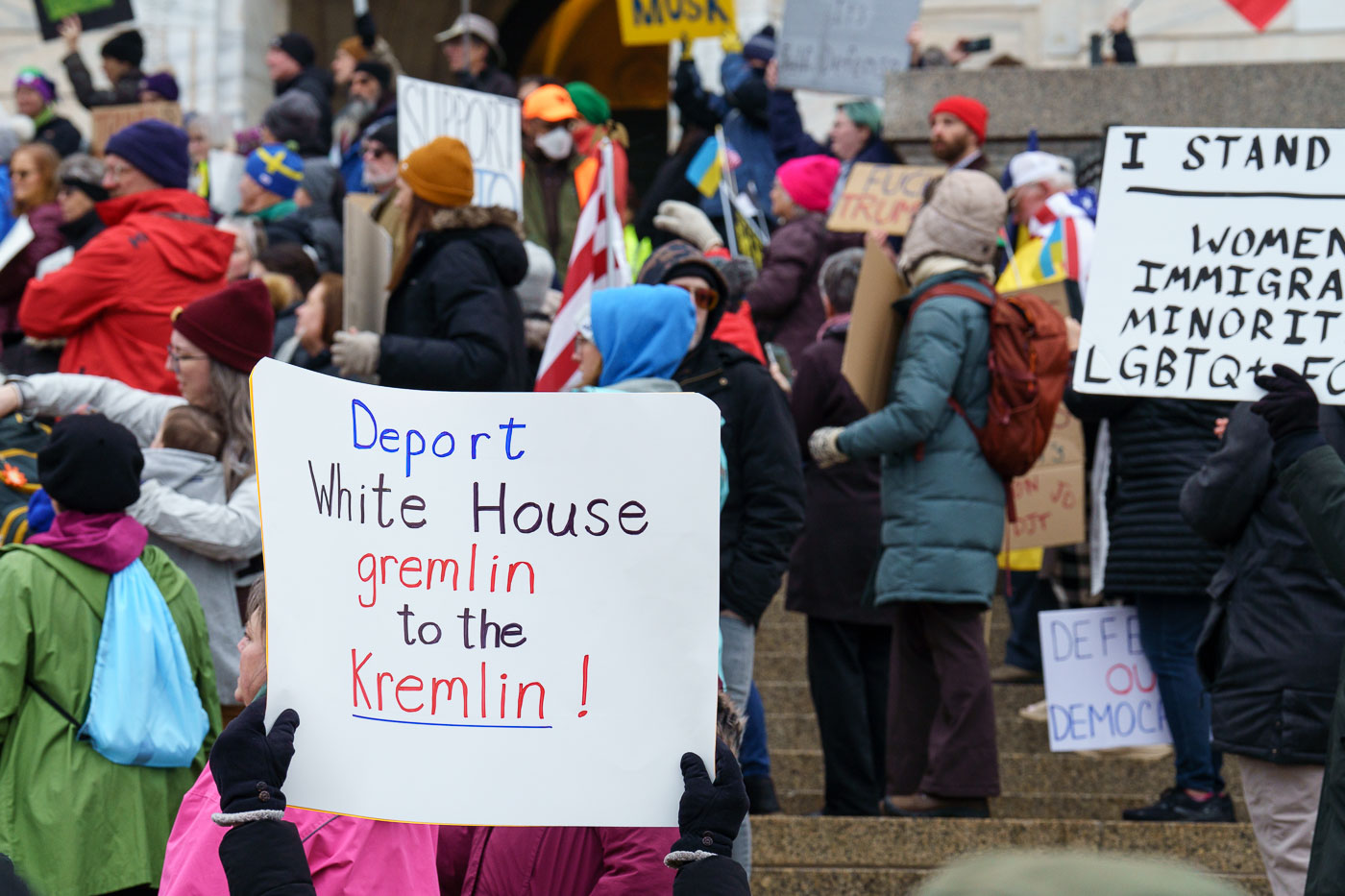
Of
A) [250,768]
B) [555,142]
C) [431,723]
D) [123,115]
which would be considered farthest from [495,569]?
[123,115]

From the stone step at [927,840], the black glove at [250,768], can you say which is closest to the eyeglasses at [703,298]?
the stone step at [927,840]

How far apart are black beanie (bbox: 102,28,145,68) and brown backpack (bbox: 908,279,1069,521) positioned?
9.45 meters

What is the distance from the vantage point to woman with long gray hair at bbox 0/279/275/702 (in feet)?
16.2

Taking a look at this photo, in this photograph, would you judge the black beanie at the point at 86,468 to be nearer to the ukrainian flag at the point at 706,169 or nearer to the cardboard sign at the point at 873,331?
the cardboard sign at the point at 873,331

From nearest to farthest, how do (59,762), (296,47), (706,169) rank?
(59,762), (706,169), (296,47)

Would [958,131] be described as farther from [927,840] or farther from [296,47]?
[296,47]

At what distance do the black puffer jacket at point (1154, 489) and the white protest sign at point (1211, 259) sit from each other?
5.74 feet

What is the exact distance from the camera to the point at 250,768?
2523 mm

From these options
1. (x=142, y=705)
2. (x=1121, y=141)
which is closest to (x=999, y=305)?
(x=1121, y=141)

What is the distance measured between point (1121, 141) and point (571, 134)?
5702mm

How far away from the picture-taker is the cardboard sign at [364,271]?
608cm

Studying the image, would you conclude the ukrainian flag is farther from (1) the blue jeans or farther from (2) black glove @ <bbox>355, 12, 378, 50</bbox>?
(1) the blue jeans

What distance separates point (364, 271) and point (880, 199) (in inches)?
148

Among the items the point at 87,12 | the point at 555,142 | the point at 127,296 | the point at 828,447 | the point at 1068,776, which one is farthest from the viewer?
the point at 87,12
